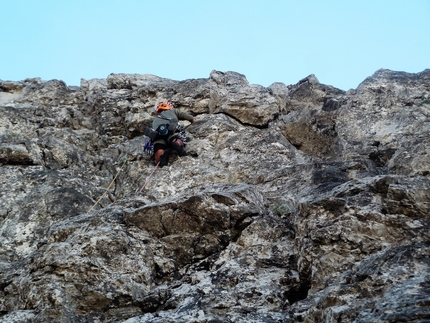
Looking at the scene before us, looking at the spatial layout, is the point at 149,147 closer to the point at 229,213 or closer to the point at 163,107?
the point at 163,107

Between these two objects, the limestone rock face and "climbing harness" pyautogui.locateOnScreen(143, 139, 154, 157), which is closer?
the limestone rock face

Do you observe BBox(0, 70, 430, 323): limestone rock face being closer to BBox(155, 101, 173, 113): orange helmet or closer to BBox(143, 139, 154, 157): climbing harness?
BBox(143, 139, 154, 157): climbing harness

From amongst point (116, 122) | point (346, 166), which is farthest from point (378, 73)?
point (116, 122)

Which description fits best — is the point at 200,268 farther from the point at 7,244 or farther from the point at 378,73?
the point at 378,73

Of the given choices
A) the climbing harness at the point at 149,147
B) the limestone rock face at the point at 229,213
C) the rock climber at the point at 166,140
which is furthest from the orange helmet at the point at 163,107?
the climbing harness at the point at 149,147

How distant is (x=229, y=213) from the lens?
900 centimetres

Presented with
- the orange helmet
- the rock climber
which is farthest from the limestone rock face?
the orange helmet

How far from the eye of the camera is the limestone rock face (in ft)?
22.4

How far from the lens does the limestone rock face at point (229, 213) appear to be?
6.83m

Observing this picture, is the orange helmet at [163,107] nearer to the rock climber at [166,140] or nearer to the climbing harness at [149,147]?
the rock climber at [166,140]

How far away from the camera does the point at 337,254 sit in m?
7.18

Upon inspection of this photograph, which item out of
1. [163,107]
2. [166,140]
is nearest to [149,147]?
[166,140]

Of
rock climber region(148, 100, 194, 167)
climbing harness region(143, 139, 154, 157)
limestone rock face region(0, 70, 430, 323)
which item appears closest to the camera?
→ limestone rock face region(0, 70, 430, 323)

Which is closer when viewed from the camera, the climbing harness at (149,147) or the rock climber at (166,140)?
the rock climber at (166,140)
